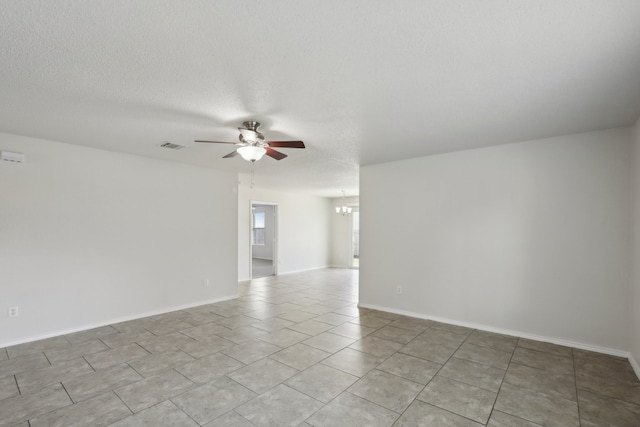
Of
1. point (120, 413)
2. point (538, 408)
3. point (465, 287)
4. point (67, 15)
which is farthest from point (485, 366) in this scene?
point (67, 15)

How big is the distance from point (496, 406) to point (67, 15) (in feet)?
12.5

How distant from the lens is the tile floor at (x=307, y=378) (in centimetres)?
224

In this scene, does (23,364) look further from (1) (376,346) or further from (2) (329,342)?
(1) (376,346)

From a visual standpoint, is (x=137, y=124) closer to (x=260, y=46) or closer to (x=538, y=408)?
(x=260, y=46)

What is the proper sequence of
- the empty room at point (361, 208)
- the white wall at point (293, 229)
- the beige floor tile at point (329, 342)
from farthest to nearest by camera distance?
the white wall at point (293, 229)
the beige floor tile at point (329, 342)
the empty room at point (361, 208)

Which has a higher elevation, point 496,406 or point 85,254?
point 85,254

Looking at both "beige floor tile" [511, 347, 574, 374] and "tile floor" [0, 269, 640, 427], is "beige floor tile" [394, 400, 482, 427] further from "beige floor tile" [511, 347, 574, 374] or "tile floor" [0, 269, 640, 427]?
"beige floor tile" [511, 347, 574, 374]

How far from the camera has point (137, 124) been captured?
323cm

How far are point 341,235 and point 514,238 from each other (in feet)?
22.1

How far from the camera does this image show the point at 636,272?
9.93ft

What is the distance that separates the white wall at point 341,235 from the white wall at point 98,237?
526cm

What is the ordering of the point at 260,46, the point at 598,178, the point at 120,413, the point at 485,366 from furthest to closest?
the point at 598,178 → the point at 485,366 → the point at 120,413 → the point at 260,46

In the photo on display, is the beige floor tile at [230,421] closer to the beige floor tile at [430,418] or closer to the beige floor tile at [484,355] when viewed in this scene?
the beige floor tile at [430,418]

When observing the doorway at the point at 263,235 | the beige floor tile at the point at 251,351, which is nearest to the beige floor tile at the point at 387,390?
the beige floor tile at the point at 251,351
